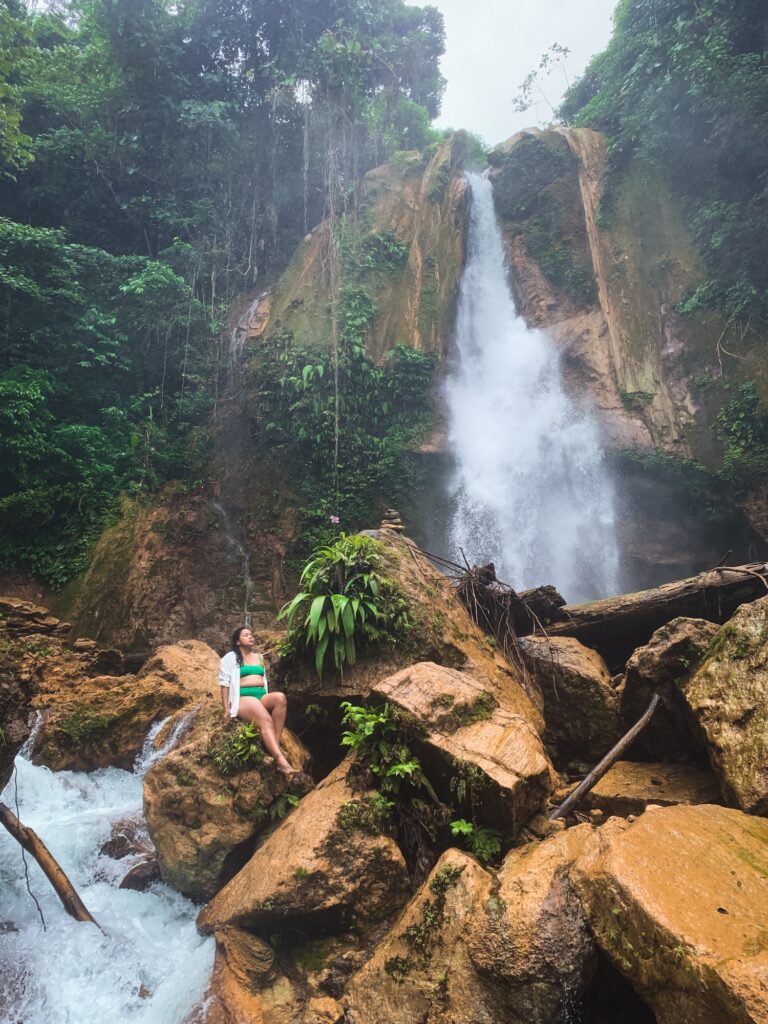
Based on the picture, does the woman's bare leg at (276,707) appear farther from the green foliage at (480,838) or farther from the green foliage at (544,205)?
the green foliage at (544,205)

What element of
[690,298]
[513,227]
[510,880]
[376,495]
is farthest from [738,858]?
[513,227]

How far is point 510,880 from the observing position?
301 cm

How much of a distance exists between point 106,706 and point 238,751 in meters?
3.52

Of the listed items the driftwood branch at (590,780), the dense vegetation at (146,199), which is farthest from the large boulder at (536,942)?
the dense vegetation at (146,199)

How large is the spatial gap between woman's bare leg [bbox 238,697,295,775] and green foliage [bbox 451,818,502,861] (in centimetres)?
163

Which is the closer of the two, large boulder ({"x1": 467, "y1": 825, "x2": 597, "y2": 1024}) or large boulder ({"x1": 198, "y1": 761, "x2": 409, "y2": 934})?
large boulder ({"x1": 467, "y1": 825, "x2": 597, "y2": 1024})

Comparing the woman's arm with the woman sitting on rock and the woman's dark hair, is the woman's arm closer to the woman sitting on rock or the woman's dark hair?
the woman sitting on rock

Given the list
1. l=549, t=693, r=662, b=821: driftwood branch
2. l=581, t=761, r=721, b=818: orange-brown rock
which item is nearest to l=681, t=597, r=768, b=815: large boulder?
l=581, t=761, r=721, b=818: orange-brown rock

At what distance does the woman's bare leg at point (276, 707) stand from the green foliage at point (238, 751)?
21 cm

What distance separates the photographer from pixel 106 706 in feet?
23.3

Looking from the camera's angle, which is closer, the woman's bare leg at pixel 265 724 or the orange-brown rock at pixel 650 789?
the orange-brown rock at pixel 650 789

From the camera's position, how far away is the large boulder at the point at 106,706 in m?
6.73

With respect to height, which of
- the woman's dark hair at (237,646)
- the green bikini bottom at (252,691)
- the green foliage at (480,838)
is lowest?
the green foliage at (480,838)

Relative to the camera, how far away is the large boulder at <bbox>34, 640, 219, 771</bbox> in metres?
6.73
